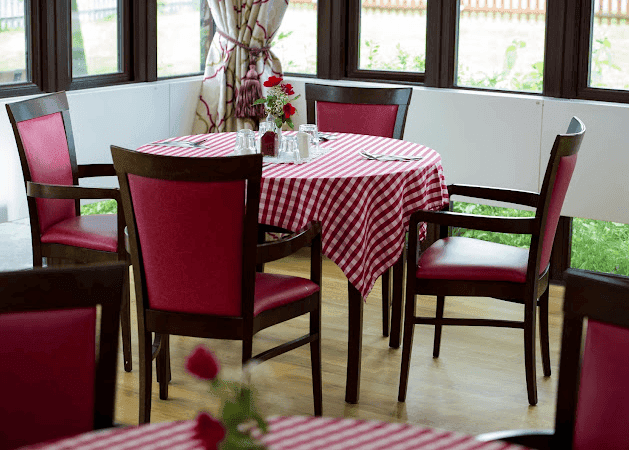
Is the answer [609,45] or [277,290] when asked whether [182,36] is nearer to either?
[609,45]

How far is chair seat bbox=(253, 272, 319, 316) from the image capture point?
2.91 metres

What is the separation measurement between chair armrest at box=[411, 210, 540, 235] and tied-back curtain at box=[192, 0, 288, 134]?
7.06ft

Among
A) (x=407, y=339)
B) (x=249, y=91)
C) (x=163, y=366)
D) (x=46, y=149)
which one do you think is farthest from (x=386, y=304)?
(x=249, y=91)

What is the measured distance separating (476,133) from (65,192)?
2219 millimetres

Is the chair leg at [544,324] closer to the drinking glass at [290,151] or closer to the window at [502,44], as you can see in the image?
the drinking glass at [290,151]

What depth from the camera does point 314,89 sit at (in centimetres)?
446

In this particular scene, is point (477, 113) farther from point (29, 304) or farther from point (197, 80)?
point (29, 304)

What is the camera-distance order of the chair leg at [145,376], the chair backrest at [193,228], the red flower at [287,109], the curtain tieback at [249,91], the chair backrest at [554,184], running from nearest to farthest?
the chair backrest at [193,228] < the chair leg at [145,376] < the chair backrest at [554,184] < the red flower at [287,109] < the curtain tieback at [249,91]

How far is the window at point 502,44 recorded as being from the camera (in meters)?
4.78

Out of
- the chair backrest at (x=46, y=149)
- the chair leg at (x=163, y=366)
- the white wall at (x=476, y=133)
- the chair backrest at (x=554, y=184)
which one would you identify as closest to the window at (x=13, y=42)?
the white wall at (x=476, y=133)

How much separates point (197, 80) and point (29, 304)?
3.84 meters

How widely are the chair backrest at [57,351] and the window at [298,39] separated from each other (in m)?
3.97

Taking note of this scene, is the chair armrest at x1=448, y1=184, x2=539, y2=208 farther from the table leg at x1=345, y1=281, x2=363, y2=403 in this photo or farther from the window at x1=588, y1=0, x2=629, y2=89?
the window at x1=588, y1=0, x2=629, y2=89

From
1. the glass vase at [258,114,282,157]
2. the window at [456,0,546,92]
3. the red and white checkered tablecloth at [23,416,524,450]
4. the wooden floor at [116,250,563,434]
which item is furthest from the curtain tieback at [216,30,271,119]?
the red and white checkered tablecloth at [23,416,524,450]
